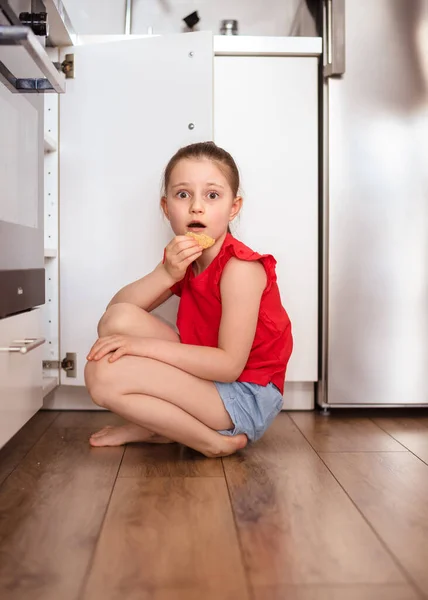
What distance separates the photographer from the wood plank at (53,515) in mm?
822

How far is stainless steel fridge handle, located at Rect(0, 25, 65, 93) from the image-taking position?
936 millimetres

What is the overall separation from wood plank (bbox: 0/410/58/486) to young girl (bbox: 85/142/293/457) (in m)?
0.15

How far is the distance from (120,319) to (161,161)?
19.8 inches

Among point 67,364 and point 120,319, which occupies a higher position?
point 120,319

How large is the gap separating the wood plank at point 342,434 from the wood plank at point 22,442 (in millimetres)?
613

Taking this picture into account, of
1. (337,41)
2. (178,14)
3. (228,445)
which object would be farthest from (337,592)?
(178,14)

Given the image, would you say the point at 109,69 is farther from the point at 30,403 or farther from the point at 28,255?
the point at 30,403

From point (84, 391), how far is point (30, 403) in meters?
0.48

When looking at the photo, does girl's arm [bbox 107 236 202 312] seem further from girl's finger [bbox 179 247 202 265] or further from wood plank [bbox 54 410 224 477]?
wood plank [bbox 54 410 224 477]

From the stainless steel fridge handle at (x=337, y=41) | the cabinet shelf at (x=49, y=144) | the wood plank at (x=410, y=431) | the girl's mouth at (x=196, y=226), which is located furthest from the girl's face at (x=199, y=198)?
the wood plank at (x=410, y=431)

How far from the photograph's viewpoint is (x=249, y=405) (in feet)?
4.63

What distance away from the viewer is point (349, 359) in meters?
1.77

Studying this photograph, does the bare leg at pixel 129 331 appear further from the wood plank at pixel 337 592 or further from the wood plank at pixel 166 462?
the wood plank at pixel 337 592

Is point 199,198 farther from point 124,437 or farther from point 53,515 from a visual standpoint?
point 53,515
